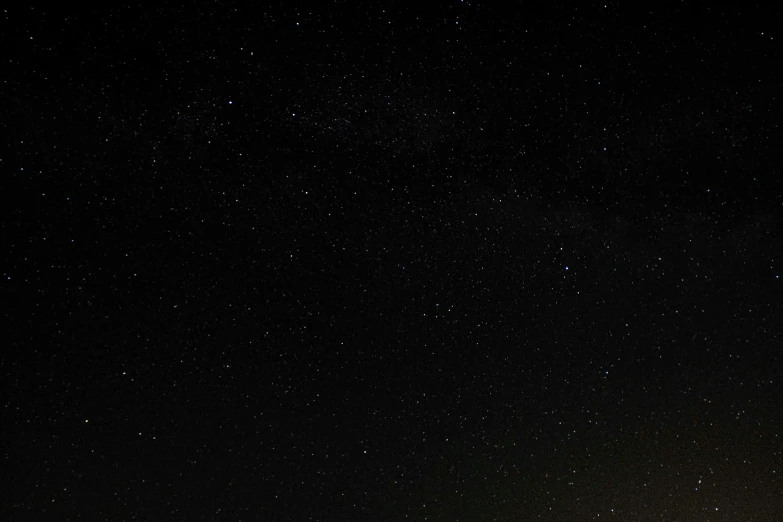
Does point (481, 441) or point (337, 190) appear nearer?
point (337, 190)

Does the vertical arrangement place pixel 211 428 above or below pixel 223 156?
below

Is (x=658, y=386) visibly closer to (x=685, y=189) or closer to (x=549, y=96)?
(x=685, y=189)

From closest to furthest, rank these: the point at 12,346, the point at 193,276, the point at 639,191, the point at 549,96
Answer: the point at 12,346
the point at 193,276
the point at 549,96
the point at 639,191

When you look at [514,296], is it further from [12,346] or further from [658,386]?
[12,346]

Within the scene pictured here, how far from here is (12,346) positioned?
135 cm

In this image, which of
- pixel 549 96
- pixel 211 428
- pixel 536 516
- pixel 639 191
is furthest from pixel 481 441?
pixel 549 96

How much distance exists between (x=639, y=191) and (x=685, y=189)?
159 millimetres

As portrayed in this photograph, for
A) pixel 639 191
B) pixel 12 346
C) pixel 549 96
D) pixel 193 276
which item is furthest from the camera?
pixel 639 191

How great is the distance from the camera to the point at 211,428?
1.49m

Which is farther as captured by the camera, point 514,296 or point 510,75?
point 514,296

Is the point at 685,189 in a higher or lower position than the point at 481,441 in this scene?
higher

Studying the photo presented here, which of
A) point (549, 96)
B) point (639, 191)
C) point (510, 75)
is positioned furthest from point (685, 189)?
point (510, 75)

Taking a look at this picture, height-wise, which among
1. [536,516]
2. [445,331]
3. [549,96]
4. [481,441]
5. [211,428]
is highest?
[549,96]

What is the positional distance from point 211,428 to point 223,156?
709 millimetres
